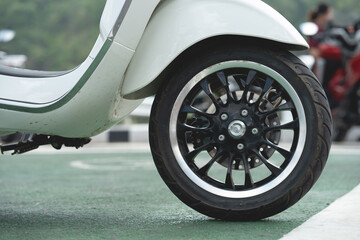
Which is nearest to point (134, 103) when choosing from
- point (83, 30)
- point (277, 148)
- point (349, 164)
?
point (277, 148)

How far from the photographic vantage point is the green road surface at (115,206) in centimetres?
343

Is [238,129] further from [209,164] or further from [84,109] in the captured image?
[84,109]

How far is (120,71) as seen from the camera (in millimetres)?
3627

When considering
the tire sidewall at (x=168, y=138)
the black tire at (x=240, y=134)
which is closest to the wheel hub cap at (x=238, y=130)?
the black tire at (x=240, y=134)

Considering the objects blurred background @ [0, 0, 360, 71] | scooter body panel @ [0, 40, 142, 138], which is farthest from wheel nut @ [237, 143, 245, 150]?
blurred background @ [0, 0, 360, 71]

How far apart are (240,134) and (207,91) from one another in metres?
0.24

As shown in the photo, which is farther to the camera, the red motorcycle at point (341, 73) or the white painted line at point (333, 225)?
the red motorcycle at point (341, 73)

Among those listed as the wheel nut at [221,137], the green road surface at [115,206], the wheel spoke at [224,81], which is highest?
the wheel spoke at [224,81]

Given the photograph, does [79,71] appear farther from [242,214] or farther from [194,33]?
[242,214]

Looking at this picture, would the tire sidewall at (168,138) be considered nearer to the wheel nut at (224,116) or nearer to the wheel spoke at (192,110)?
the wheel spoke at (192,110)

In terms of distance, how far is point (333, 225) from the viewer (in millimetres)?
3496

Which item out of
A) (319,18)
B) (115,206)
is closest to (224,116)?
(115,206)

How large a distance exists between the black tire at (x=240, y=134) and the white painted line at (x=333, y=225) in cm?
18

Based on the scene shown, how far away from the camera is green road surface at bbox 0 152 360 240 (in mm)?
3426
